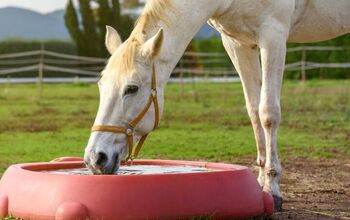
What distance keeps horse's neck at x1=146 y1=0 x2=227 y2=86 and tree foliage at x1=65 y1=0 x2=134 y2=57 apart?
3109cm

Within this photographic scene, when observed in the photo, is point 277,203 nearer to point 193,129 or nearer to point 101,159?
point 101,159

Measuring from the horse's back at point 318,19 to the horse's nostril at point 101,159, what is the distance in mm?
2145

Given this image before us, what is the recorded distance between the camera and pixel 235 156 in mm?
8703

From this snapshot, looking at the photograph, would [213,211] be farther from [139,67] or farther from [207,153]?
[207,153]

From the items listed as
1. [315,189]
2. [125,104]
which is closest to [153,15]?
[125,104]

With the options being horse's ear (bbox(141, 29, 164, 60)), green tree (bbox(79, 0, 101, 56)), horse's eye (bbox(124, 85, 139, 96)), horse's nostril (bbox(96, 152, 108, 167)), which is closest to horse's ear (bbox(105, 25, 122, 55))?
horse's ear (bbox(141, 29, 164, 60))

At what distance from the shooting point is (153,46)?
4789 mm

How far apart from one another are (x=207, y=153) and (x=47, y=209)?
460 centimetres

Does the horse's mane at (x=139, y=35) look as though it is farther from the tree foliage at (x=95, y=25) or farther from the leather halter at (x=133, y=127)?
the tree foliage at (x=95, y=25)

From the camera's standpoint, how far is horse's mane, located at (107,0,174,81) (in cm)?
475

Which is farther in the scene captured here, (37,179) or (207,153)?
(207,153)

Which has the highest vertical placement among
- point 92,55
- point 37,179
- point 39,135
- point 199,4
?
point 199,4

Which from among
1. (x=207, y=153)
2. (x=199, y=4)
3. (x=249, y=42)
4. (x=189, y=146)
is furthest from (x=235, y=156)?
(x=199, y=4)

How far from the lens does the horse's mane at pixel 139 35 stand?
15.6 ft
